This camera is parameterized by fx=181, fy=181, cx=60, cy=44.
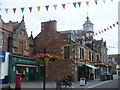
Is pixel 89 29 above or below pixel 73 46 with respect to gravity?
above

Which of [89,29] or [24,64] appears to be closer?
[24,64]

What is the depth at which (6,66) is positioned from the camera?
22.0 m

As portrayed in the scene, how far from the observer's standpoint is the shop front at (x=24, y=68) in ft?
74.5

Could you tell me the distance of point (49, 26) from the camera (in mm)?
29188

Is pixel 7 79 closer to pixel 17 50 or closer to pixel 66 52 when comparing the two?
pixel 17 50

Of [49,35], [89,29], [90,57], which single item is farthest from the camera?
[89,29]

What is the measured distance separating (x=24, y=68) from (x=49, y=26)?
7.99 meters

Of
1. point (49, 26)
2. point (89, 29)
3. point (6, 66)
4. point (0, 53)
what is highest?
point (89, 29)

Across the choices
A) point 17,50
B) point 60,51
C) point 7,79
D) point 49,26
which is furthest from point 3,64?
point 49,26

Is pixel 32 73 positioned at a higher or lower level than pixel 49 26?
lower

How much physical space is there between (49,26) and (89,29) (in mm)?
35852

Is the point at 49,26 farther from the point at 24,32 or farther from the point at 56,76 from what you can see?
the point at 56,76

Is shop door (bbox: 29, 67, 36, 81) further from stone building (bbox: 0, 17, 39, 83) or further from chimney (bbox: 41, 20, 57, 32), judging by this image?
chimney (bbox: 41, 20, 57, 32)

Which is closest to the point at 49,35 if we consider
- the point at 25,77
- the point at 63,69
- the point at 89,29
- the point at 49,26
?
the point at 49,26
